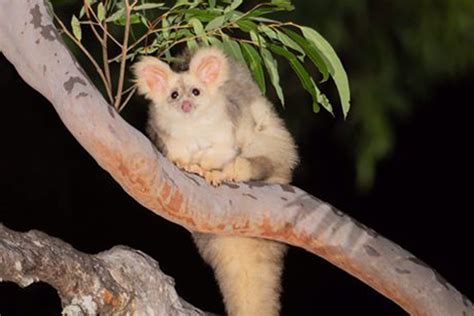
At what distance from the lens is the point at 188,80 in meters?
2.57

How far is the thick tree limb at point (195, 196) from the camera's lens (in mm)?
1937

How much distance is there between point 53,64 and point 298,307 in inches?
112

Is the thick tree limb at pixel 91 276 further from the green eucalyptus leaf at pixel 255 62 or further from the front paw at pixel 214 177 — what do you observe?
the green eucalyptus leaf at pixel 255 62

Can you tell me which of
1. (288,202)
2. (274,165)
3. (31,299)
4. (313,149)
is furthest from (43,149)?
(288,202)

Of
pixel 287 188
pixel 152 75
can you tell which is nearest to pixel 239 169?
pixel 287 188

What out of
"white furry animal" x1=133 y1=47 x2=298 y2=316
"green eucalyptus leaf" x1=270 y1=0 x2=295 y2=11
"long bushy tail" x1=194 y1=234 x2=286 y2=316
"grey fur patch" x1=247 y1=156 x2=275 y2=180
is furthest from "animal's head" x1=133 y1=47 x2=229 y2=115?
"green eucalyptus leaf" x1=270 y1=0 x2=295 y2=11

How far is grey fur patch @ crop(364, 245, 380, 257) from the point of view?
2.20 metres

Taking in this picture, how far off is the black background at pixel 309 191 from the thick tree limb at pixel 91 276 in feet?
6.23

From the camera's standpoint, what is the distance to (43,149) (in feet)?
14.6

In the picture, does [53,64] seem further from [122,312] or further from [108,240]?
[108,240]


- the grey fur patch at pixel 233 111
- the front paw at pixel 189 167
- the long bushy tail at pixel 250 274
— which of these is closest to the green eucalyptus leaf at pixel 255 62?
the front paw at pixel 189 167

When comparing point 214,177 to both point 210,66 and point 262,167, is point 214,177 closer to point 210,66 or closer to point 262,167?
point 262,167

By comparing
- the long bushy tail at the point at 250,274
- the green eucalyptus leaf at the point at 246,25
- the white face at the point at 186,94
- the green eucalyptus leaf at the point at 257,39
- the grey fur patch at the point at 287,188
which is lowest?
the long bushy tail at the point at 250,274

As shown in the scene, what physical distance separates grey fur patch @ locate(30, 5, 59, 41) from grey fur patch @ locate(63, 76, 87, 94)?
8 centimetres
